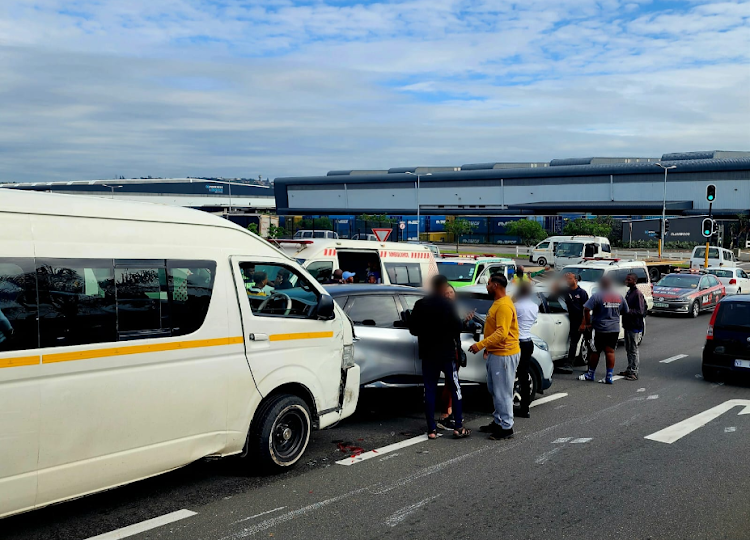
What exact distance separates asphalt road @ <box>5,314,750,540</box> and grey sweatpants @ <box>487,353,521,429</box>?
29cm

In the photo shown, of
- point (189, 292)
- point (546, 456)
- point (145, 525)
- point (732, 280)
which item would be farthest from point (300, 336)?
point (732, 280)

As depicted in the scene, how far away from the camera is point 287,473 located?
650 centimetres

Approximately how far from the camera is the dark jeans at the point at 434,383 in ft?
25.0

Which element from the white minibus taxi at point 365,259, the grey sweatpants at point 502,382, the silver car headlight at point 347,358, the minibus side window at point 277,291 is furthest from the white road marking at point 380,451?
the white minibus taxi at point 365,259

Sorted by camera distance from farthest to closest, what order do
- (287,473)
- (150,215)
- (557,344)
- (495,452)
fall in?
1. (557,344)
2. (495,452)
3. (287,473)
4. (150,215)

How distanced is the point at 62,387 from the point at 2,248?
1.02m

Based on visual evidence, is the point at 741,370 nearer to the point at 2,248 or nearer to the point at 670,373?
the point at 670,373

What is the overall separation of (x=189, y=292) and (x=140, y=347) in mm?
653

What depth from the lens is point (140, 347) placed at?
17.3ft

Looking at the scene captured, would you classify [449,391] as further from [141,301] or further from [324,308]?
[141,301]

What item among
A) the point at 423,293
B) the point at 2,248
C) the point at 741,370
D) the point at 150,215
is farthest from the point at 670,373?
the point at 2,248

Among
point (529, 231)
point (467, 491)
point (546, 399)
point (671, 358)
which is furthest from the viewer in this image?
point (529, 231)

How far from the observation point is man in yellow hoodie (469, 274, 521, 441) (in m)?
7.50

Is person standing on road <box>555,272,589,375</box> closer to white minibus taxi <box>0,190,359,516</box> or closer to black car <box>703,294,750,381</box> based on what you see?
black car <box>703,294,750,381</box>
